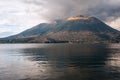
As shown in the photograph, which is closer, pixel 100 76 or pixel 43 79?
pixel 43 79

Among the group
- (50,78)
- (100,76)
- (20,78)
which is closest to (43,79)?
(50,78)

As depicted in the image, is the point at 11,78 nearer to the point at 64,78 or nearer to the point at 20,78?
the point at 20,78

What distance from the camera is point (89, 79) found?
62969 millimetres

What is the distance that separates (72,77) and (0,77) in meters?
20.2

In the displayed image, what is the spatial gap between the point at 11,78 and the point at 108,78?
1044 inches

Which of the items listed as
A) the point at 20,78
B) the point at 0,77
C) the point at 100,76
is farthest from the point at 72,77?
the point at 0,77

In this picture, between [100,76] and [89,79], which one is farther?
[100,76]

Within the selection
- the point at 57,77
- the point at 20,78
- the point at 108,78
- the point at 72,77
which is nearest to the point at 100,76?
the point at 108,78

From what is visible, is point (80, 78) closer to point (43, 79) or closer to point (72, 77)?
point (72, 77)

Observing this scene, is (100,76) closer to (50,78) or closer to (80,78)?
(80,78)

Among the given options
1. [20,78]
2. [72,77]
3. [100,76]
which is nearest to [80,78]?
[72,77]

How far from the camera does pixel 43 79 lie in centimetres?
6306

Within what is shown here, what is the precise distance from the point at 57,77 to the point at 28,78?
26.2 ft

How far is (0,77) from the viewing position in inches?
2618
